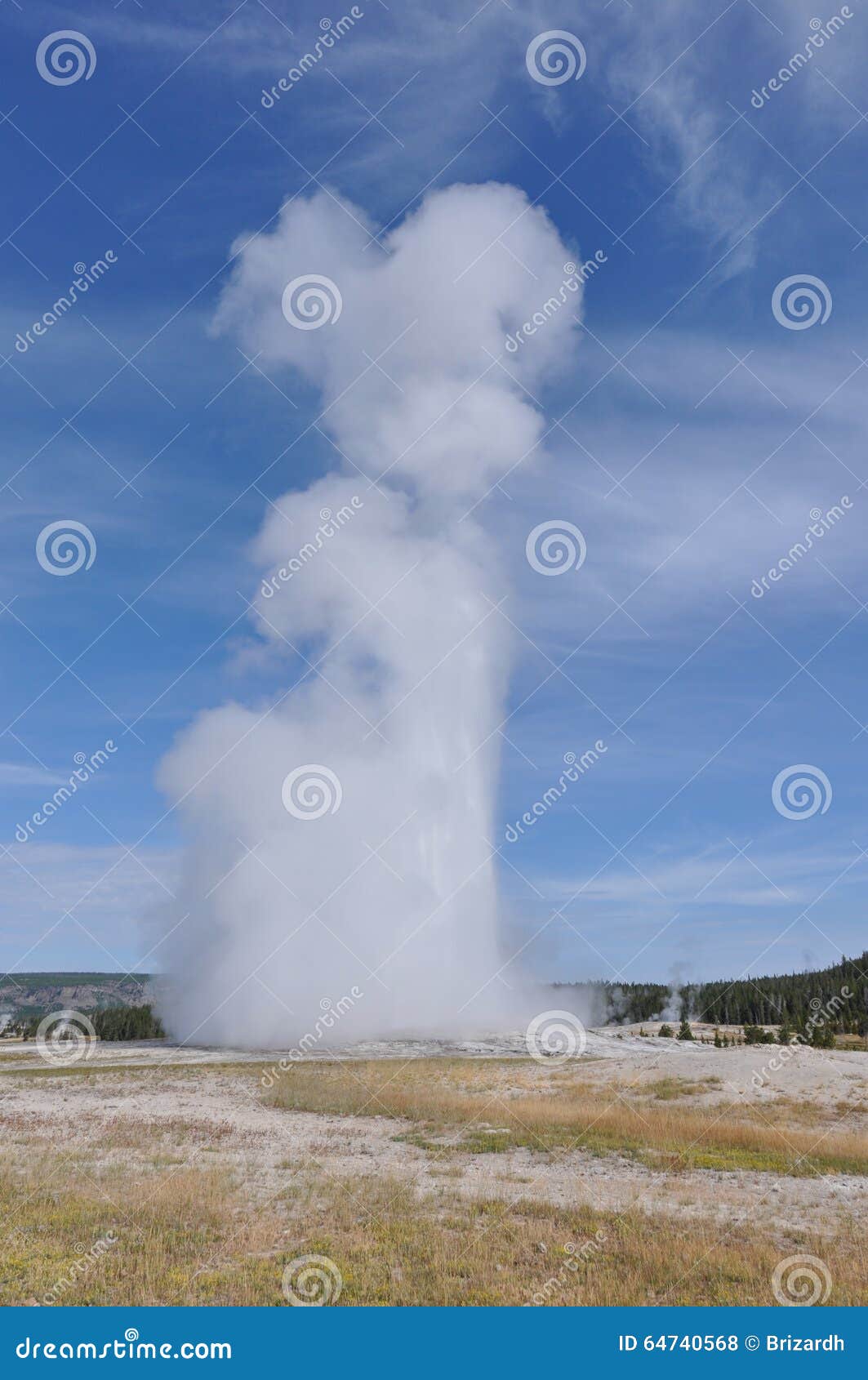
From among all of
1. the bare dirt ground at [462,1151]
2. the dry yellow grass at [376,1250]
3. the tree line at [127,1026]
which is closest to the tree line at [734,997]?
the tree line at [127,1026]

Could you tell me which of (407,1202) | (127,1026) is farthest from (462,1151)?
(127,1026)

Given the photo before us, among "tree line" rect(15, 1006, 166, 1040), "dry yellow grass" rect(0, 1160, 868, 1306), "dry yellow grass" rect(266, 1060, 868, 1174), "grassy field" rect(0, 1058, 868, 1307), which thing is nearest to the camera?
"dry yellow grass" rect(0, 1160, 868, 1306)

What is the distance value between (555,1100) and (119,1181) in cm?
2209

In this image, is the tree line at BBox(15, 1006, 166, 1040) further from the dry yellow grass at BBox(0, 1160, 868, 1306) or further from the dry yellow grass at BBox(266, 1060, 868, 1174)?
the dry yellow grass at BBox(0, 1160, 868, 1306)

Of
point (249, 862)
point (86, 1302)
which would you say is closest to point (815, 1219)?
point (86, 1302)

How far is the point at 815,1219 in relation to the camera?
57.2 ft

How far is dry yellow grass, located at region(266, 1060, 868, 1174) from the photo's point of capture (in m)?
24.7

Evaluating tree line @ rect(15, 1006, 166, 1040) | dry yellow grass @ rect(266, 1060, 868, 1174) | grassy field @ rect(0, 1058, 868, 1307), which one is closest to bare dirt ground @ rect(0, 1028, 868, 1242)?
grassy field @ rect(0, 1058, 868, 1307)

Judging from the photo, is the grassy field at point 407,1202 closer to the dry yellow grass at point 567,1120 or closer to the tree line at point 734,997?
the dry yellow grass at point 567,1120

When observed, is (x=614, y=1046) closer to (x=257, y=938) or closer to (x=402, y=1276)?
(x=257, y=938)

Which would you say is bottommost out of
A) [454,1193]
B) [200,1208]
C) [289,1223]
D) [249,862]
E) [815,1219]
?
[249,862]

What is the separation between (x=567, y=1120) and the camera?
3047 cm

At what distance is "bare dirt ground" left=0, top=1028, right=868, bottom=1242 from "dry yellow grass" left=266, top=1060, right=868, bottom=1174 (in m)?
0.69

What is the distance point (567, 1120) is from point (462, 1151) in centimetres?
709
